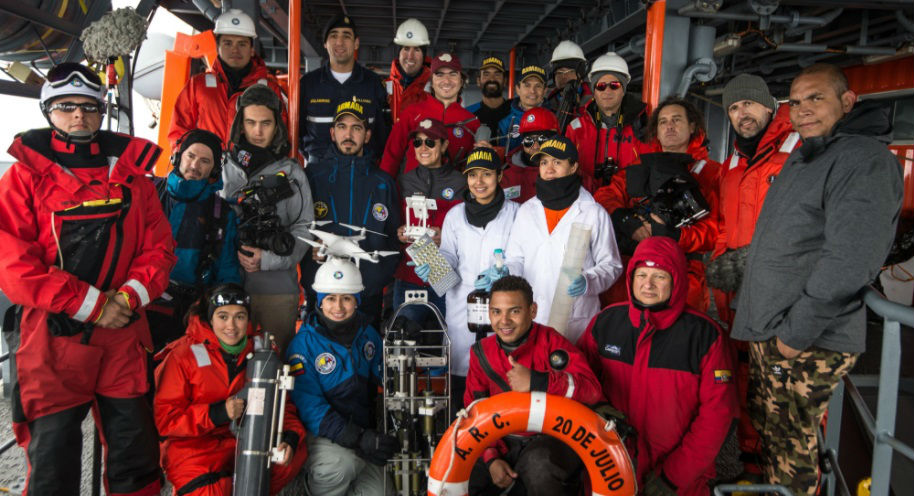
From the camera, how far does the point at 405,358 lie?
3.02 meters

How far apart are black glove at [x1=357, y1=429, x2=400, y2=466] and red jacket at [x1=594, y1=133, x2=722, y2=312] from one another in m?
1.63

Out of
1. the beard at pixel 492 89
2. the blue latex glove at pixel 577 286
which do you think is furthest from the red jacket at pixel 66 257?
the beard at pixel 492 89

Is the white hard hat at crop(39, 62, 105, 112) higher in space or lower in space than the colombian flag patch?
higher

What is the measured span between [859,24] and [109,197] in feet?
32.2

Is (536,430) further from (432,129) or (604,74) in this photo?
(604,74)

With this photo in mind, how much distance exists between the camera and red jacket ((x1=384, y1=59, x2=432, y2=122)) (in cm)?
498

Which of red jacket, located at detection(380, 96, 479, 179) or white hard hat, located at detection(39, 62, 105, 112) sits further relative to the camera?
red jacket, located at detection(380, 96, 479, 179)

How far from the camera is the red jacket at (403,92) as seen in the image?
498cm

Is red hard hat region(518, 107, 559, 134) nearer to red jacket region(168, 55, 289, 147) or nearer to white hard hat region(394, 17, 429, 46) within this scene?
white hard hat region(394, 17, 429, 46)

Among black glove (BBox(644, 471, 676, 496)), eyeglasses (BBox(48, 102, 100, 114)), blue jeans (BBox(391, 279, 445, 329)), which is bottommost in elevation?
black glove (BBox(644, 471, 676, 496))

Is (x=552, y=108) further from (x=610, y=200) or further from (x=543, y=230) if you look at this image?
(x=543, y=230)

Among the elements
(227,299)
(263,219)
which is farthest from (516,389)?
(263,219)

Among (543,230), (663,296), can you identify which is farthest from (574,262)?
(663,296)

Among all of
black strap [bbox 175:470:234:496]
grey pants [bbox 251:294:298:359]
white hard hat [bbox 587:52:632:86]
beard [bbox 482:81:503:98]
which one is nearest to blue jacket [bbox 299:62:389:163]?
beard [bbox 482:81:503:98]
